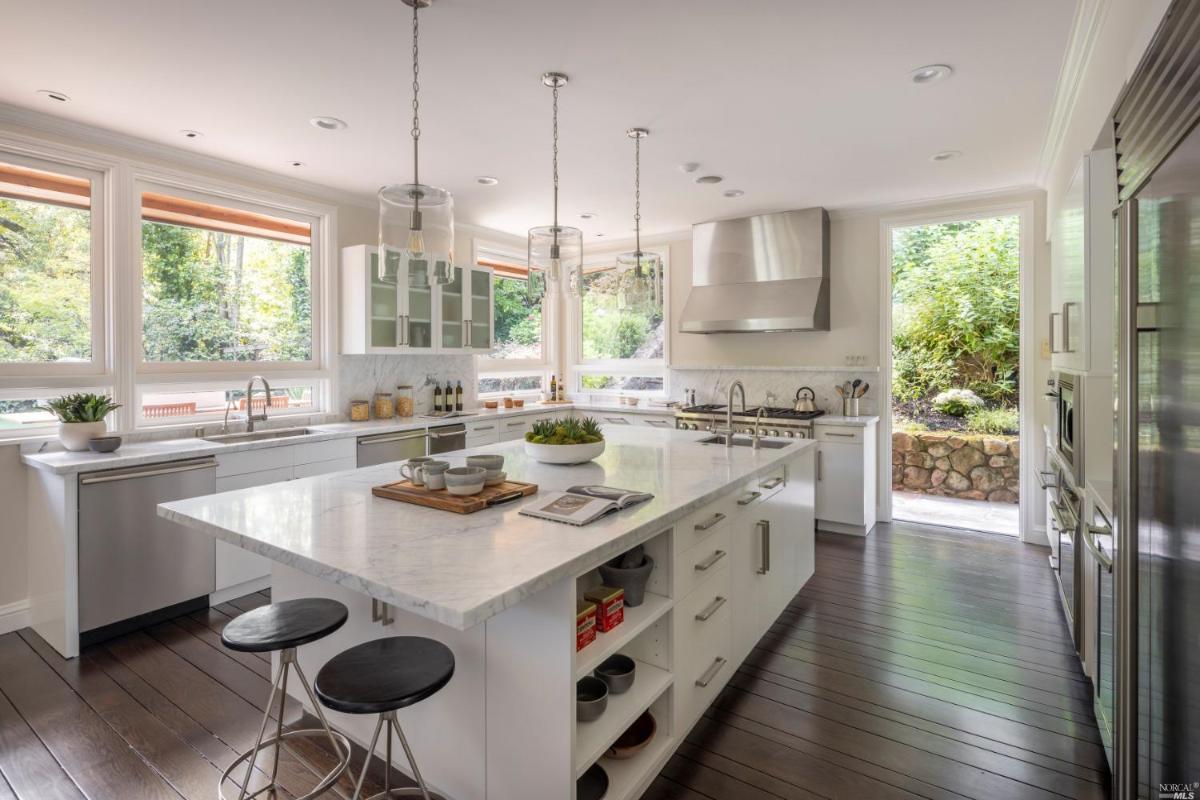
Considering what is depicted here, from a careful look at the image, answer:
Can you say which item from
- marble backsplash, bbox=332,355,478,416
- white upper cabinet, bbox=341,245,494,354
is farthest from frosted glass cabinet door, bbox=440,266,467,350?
marble backsplash, bbox=332,355,478,416

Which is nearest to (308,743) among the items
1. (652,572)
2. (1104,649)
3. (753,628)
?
(652,572)

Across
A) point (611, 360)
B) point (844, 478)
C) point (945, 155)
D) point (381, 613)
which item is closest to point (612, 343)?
point (611, 360)

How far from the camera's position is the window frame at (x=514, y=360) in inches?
240

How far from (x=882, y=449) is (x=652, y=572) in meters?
3.84

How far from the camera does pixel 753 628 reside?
9.02ft

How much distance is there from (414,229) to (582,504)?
1096 mm

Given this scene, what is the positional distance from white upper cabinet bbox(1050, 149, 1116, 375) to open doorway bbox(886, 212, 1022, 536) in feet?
12.9

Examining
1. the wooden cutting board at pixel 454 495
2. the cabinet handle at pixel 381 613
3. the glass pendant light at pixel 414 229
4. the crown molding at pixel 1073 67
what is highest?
the crown molding at pixel 1073 67

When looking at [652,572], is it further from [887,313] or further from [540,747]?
[887,313]

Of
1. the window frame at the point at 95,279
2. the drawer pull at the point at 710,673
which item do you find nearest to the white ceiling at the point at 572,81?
the window frame at the point at 95,279

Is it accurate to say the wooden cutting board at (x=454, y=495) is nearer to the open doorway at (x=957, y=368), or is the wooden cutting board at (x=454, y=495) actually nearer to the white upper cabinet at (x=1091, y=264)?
the white upper cabinet at (x=1091, y=264)

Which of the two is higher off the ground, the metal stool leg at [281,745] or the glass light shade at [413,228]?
the glass light shade at [413,228]

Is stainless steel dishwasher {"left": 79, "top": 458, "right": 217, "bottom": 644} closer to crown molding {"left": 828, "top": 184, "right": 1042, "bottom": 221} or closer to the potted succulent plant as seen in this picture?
the potted succulent plant

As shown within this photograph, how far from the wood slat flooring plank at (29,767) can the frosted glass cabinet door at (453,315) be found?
342 cm
